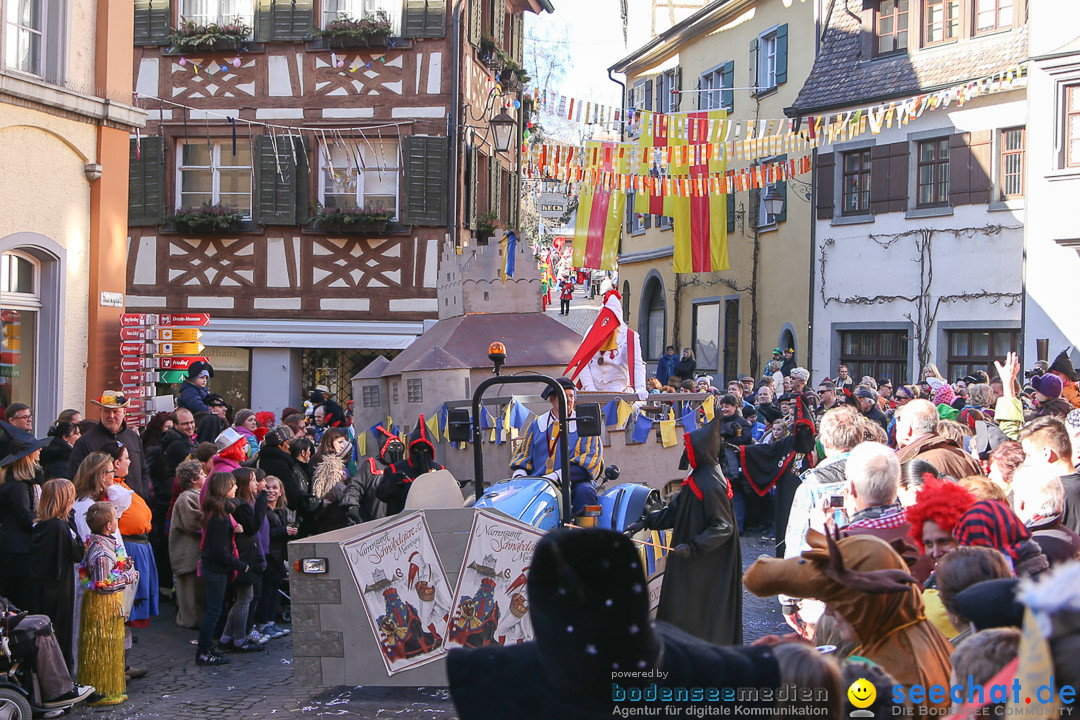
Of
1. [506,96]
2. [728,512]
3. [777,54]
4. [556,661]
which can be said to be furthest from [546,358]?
[777,54]

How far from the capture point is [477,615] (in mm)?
6645

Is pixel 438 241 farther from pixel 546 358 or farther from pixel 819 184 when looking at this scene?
pixel 819 184

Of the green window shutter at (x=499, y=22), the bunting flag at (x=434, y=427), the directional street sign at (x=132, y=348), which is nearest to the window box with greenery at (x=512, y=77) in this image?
the green window shutter at (x=499, y=22)

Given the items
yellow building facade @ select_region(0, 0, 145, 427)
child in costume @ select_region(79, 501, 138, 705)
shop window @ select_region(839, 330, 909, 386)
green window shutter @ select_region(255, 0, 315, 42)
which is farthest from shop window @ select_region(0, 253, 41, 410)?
shop window @ select_region(839, 330, 909, 386)

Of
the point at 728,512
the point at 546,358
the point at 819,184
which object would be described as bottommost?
the point at 728,512

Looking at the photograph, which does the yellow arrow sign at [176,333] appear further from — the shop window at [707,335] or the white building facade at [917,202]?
the shop window at [707,335]

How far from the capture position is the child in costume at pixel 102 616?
7.01 meters

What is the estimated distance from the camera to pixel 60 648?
269 inches

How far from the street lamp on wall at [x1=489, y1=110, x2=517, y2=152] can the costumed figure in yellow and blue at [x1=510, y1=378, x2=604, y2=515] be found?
11586 millimetres

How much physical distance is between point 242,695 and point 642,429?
Answer: 390 centimetres

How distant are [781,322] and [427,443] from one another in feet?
59.4

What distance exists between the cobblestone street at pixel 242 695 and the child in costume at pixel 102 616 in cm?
17

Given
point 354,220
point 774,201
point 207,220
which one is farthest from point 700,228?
point 207,220

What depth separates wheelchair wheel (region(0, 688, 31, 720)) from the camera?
593 cm
